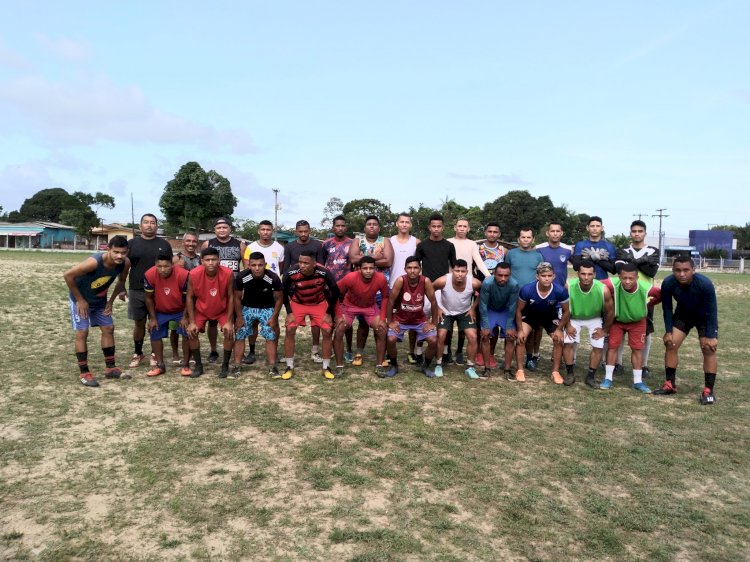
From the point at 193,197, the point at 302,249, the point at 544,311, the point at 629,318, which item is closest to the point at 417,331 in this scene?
the point at 544,311

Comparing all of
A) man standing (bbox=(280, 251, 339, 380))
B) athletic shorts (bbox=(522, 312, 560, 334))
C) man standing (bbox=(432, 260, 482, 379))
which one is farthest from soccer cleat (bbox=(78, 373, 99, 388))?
athletic shorts (bbox=(522, 312, 560, 334))

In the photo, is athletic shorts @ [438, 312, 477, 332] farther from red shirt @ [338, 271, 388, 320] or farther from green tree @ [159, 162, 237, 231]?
green tree @ [159, 162, 237, 231]

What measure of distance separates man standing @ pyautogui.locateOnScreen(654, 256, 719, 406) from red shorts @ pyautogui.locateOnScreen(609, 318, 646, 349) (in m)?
0.34

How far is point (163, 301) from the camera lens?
7.20 m

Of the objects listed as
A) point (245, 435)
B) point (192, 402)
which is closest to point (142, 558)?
point (245, 435)

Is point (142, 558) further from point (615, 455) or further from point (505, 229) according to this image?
point (505, 229)

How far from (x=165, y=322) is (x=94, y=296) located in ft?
3.18

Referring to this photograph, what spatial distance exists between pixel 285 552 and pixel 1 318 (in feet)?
35.6

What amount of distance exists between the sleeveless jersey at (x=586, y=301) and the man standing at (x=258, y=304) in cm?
418

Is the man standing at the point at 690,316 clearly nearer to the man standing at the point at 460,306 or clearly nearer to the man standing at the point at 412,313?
the man standing at the point at 460,306

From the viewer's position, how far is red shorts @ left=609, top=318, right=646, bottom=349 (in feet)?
23.2

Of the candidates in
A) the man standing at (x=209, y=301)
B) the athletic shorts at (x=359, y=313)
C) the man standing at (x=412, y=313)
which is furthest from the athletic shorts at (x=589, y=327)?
the man standing at (x=209, y=301)

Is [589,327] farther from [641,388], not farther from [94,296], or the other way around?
[94,296]

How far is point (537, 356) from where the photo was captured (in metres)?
8.06
